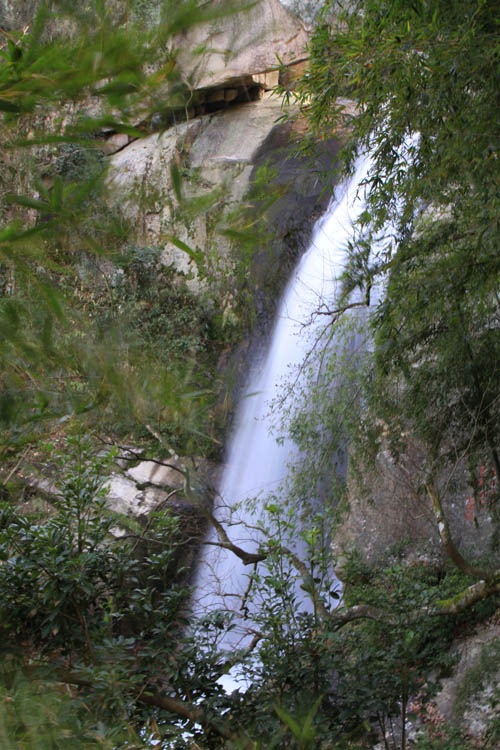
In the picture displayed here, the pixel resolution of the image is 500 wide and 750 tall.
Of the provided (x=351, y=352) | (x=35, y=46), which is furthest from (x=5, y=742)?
(x=351, y=352)

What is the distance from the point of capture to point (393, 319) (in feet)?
12.6

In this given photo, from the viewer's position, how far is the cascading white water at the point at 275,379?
7.88 m

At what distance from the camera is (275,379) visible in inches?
340

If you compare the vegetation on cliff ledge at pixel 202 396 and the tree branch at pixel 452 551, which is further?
the tree branch at pixel 452 551

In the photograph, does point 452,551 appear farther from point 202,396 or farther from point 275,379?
point 275,379

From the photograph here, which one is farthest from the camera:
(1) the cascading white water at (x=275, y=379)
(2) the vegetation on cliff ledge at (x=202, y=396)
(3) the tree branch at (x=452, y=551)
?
(1) the cascading white water at (x=275, y=379)

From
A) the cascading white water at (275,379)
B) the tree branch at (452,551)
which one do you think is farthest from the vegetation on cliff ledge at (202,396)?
the cascading white water at (275,379)

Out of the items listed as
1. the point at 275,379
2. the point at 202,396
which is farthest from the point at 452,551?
the point at 275,379

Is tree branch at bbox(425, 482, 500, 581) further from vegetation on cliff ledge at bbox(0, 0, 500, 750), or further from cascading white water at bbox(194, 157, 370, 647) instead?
cascading white water at bbox(194, 157, 370, 647)

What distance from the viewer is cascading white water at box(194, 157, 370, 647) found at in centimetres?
788

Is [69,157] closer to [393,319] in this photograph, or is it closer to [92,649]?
[92,649]

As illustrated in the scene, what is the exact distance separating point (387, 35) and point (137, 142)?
30.3ft

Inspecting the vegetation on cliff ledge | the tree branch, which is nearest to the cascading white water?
the vegetation on cliff ledge

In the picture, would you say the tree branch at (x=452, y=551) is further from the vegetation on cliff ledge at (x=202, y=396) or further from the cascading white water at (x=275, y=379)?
the cascading white water at (x=275, y=379)
